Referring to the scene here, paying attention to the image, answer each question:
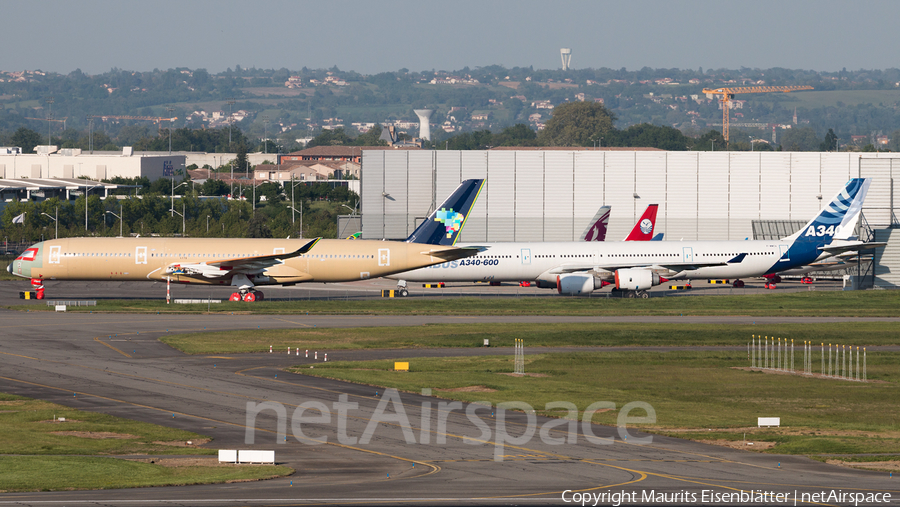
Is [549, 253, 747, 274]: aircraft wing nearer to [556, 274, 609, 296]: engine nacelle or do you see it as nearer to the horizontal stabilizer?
[556, 274, 609, 296]: engine nacelle

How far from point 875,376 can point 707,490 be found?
25.1 metres

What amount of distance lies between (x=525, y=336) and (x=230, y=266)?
85.4 ft

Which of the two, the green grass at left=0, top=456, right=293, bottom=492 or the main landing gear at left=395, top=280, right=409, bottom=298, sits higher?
the main landing gear at left=395, top=280, right=409, bottom=298

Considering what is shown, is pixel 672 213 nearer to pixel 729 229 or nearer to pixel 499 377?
pixel 729 229

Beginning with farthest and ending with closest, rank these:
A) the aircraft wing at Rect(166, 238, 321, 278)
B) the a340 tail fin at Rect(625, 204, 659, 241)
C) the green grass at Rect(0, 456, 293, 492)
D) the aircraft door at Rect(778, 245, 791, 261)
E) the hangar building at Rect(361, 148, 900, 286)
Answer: the hangar building at Rect(361, 148, 900, 286) < the a340 tail fin at Rect(625, 204, 659, 241) < the aircraft door at Rect(778, 245, 791, 261) < the aircraft wing at Rect(166, 238, 321, 278) < the green grass at Rect(0, 456, 293, 492)

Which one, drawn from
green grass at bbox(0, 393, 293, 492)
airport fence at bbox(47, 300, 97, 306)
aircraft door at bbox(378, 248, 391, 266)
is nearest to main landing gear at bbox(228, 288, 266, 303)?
aircraft door at bbox(378, 248, 391, 266)

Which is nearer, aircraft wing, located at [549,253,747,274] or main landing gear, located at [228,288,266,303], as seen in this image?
main landing gear, located at [228,288,266,303]

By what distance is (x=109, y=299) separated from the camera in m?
76.0

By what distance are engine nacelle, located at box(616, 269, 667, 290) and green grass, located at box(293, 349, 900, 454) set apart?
28.1m

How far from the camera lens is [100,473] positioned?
27.8 m

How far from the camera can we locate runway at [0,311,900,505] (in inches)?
1016

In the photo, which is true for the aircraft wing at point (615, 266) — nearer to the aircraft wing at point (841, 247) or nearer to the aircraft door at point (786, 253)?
the aircraft door at point (786, 253)

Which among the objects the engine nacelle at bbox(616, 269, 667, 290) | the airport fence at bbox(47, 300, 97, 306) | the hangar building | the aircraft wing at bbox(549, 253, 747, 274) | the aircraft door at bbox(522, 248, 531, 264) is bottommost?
the airport fence at bbox(47, 300, 97, 306)

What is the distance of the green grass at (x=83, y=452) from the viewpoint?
27.1 meters
